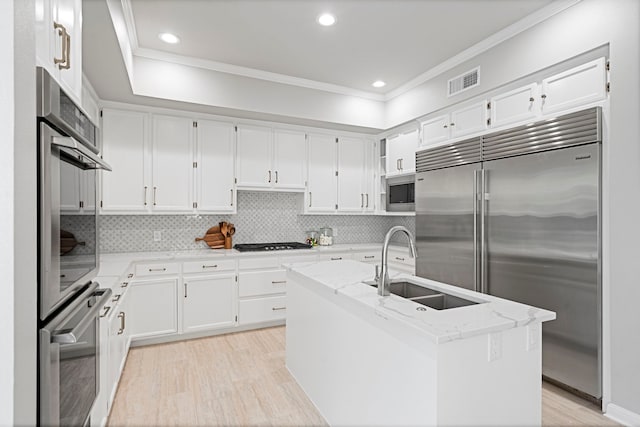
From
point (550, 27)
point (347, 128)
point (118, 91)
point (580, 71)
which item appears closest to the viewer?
point (580, 71)

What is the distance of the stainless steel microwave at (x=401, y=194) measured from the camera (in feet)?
13.5

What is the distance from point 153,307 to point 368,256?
8.28ft

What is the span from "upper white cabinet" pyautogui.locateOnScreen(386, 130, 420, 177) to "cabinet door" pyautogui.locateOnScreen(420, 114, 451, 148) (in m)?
0.14

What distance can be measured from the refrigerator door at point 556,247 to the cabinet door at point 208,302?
8.36 feet

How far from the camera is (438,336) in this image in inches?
49.3

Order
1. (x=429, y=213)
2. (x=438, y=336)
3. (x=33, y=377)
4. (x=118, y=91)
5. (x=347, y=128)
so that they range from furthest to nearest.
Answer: (x=347, y=128) < (x=429, y=213) < (x=118, y=91) < (x=438, y=336) < (x=33, y=377)

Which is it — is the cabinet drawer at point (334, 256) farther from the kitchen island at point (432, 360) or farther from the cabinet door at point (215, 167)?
the kitchen island at point (432, 360)

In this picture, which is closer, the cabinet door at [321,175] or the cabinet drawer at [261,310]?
the cabinet drawer at [261,310]

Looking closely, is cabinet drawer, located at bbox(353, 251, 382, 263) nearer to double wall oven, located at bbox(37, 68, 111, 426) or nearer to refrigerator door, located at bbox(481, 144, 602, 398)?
refrigerator door, located at bbox(481, 144, 602, 398)

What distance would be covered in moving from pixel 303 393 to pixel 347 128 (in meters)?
3.13

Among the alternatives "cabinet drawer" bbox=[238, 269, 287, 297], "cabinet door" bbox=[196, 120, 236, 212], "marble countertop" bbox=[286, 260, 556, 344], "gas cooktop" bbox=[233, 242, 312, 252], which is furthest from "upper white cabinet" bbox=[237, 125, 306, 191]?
"marble countertop" bbox=[286, 260, 556, 344]

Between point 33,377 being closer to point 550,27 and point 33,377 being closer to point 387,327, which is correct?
point 387,327

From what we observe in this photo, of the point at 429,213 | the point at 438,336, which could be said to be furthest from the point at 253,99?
the point at 438,336

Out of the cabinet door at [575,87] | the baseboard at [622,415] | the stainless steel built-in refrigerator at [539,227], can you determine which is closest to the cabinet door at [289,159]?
the stainless steel built-in refrigerator at [539,227]
